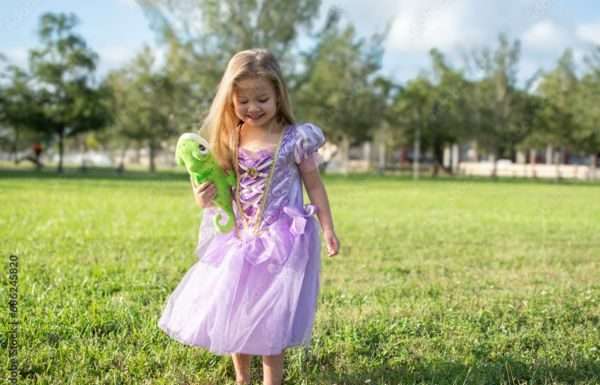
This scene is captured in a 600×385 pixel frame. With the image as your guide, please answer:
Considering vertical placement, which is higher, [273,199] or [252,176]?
[252,176]

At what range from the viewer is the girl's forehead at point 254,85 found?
3139mm

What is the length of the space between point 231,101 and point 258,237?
638 millimetres

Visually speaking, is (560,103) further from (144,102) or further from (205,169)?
(205,169)

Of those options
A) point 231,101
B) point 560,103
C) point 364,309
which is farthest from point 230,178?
point 560,103

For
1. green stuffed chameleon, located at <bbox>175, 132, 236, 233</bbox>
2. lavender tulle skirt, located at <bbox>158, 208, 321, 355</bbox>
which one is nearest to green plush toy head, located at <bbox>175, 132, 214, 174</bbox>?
green stuffed chameleon, located at <bbox>175, 132, 236, 233</bbox>

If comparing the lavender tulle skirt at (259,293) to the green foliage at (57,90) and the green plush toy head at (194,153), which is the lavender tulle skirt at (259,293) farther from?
the green foliage at (57,90)

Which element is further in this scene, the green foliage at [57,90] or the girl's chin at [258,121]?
the green foliage at [57,90]

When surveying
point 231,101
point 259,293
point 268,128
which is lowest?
point 259,293

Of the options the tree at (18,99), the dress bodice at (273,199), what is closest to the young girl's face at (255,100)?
the dress bodice at (273,199)

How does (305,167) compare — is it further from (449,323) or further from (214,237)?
(449,323)

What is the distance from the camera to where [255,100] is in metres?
3.17

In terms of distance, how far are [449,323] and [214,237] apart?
2.10 m

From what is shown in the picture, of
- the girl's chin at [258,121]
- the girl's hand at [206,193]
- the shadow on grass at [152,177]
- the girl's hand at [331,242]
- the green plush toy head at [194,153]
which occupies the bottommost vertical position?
the shadow on grass at [152,177]

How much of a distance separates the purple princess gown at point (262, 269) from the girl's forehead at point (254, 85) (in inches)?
8.9
